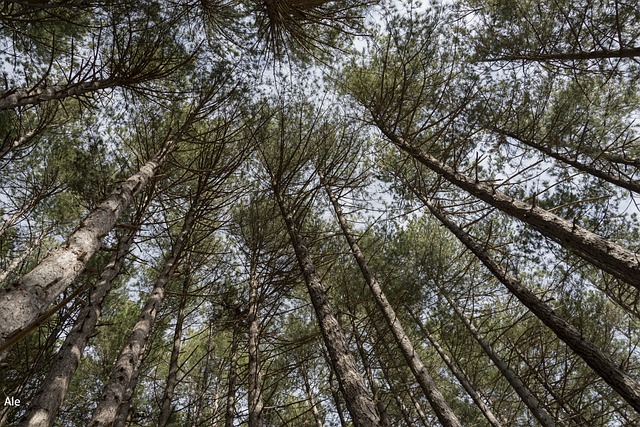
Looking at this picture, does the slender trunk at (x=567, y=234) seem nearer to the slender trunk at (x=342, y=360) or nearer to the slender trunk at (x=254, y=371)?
the slender trunk at (x=342, y=360)

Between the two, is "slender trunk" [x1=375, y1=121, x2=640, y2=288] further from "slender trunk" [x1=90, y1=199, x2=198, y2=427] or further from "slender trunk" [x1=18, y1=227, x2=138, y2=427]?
"slender trunk" [x1=18, y1=227, x2=138, y2=427]

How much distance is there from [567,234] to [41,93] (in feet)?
20.7

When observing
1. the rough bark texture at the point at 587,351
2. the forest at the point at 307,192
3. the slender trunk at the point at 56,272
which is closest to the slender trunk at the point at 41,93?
the forest at the point at 307,192

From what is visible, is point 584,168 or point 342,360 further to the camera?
point 584,168

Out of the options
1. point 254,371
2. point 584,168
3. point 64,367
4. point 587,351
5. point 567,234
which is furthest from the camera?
point 584,168

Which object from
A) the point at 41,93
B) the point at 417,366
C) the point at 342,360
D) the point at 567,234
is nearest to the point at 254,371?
the point at 342,360

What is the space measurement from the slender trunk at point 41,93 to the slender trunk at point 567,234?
4.86 meters

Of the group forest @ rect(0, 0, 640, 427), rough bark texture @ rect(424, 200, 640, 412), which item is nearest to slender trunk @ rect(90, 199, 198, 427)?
forest @ rect(0, 0, 640, 427)

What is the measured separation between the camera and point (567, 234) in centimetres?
416

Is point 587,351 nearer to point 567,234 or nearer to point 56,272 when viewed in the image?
point 567,234

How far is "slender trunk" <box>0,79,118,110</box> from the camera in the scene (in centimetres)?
388

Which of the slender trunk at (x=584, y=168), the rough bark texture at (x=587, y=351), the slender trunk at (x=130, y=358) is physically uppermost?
the slender trunk at (x=584, y=168)

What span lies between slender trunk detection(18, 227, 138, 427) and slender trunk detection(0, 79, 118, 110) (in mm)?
1841

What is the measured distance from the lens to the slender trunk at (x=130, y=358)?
120 inches
